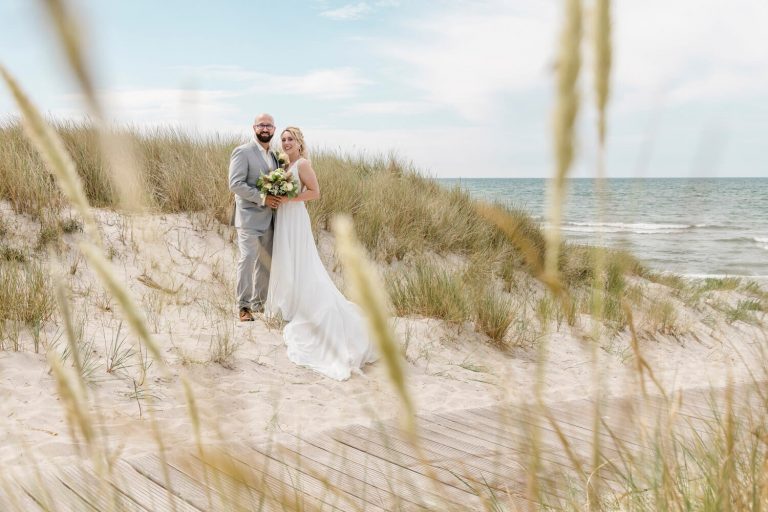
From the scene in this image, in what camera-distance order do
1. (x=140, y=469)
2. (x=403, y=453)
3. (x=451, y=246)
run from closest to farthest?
(x=140, y=469)
(x=403, y=453)
(x=451, y=246)

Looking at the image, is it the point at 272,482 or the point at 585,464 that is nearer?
the point at 272,482

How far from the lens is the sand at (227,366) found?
136 inches

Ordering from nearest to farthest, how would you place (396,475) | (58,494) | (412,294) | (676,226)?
(676,226) → (58,494) → (396,475) → (412,294)

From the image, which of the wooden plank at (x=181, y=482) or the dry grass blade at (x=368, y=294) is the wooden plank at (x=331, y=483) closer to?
the wooden plank at (x=181, y=482)

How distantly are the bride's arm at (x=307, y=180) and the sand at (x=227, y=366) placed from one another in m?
1.36

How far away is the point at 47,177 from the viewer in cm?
833

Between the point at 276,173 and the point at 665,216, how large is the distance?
3067 cm

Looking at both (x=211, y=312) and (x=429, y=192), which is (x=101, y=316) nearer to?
(x=211, y=312)

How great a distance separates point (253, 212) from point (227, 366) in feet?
6.40

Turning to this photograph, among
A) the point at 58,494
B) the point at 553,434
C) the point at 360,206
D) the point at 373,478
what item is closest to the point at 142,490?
the point at 58,494

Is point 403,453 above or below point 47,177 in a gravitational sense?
below

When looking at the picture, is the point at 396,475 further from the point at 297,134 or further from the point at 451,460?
the point at 297,134

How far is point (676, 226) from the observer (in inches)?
51.9

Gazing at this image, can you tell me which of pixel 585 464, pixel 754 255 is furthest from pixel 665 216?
pixel 585 464
